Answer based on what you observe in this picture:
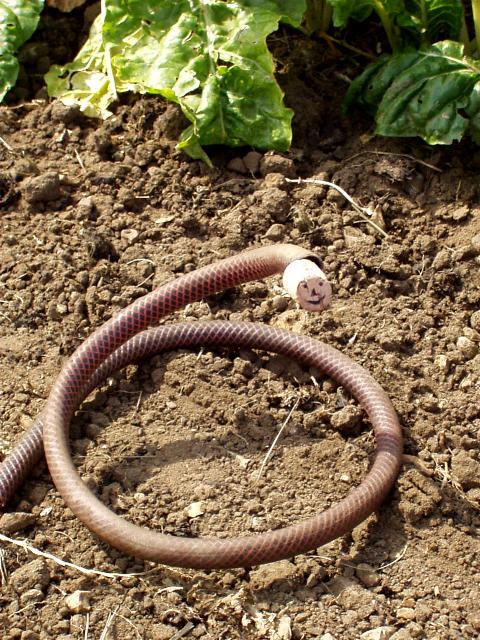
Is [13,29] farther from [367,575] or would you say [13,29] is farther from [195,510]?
[367,575]

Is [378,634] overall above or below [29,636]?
below

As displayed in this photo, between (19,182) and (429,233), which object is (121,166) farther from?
(429,233)

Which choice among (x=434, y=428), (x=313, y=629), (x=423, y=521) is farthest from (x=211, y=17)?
(x=313, y=629)

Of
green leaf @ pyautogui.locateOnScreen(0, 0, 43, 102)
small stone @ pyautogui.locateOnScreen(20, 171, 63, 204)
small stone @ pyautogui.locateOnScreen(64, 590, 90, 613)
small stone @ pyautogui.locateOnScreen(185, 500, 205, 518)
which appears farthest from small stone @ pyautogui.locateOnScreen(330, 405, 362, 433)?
green leaf @ pyautogui.locateOnScreen(0, 0, 43, 102)

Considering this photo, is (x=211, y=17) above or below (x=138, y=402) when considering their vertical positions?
above

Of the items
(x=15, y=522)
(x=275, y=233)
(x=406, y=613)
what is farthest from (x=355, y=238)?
(x=15, y=522)

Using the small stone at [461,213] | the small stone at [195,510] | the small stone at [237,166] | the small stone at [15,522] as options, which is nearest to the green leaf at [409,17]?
the small stone at [237,166]
